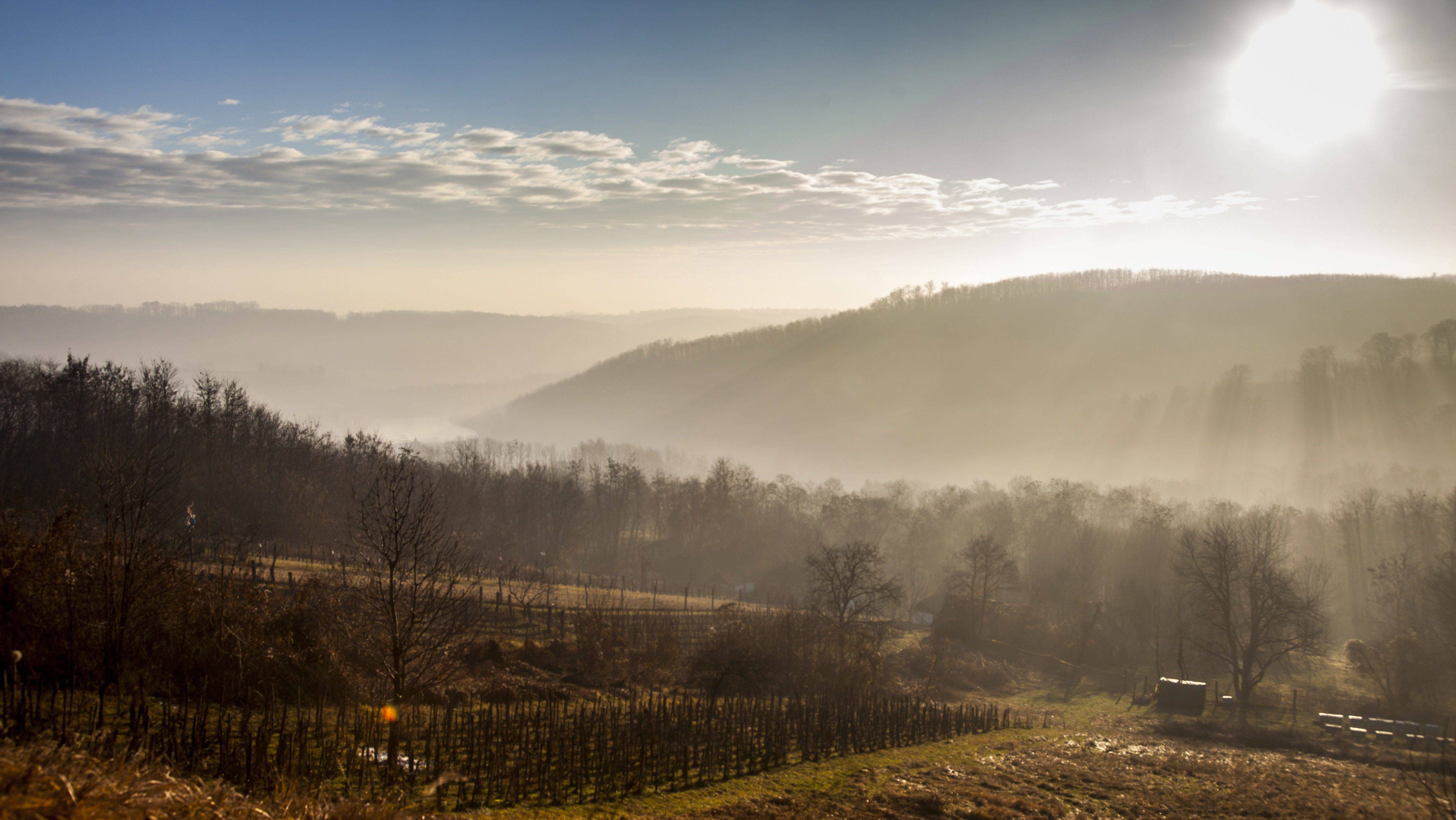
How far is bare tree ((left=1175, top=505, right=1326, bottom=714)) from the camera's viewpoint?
43812 millimetres

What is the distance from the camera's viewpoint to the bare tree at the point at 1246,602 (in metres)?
43.8

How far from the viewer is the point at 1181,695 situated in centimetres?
4250

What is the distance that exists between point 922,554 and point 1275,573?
38093mm

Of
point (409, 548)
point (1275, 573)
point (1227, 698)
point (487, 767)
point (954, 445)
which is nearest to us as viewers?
point (487, 767)

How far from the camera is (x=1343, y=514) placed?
77438 millimetres

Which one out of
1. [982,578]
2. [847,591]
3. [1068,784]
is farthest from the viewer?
[982,578]

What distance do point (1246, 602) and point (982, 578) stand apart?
20.2 meters

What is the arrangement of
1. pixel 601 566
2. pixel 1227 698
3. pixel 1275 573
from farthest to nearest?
pixel 601 566, pixel 1275 573, pixel 1227 698

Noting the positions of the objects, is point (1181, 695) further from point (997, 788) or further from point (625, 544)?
point (625, 544)

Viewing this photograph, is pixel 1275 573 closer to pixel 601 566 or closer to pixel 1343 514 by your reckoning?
pixel 1343 514

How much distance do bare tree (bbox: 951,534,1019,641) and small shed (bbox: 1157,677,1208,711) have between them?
1506cm

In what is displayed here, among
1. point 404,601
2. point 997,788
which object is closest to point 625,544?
point 997,788

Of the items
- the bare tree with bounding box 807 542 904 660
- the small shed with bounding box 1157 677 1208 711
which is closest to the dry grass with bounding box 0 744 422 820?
the bare tree with bounding box 807 542 904 660

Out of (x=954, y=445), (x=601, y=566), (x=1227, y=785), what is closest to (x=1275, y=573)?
(x=1227, y=785)
